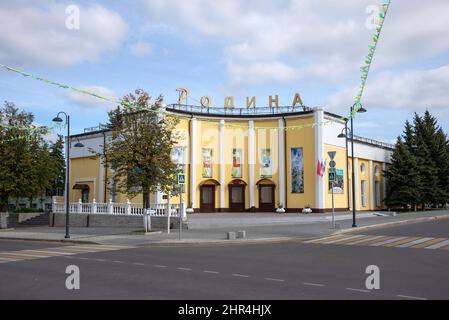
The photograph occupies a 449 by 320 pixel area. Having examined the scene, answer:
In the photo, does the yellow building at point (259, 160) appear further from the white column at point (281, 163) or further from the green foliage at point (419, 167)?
the green foliage at point (419, 167)

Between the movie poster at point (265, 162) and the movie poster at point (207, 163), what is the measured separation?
4.84 metres

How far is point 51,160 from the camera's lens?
34.8 metres

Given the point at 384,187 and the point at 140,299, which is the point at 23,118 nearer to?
the point at 140,299

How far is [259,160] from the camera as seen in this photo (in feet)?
137

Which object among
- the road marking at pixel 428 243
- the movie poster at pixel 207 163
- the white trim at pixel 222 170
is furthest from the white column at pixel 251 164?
the road marking at pixel 428 243

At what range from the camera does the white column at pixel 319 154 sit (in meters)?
38.7

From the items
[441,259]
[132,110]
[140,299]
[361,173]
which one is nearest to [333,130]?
[361,173]

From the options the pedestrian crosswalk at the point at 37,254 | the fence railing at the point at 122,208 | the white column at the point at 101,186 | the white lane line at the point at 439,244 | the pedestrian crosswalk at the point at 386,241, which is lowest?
the pedestrian crosswalk at the point at 37,254

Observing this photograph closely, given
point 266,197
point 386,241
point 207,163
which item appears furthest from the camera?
point 266,197

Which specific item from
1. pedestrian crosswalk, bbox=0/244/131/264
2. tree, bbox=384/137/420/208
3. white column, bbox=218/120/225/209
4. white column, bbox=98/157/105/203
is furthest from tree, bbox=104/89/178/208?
tree, bbox=384/137/420/208

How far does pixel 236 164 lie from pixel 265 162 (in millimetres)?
2737

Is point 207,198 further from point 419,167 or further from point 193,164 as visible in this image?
point 419,167

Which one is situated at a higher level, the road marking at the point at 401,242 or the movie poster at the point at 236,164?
the movie poster at the point at 236,164

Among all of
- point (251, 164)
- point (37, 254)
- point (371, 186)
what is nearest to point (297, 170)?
point (251, 164)
